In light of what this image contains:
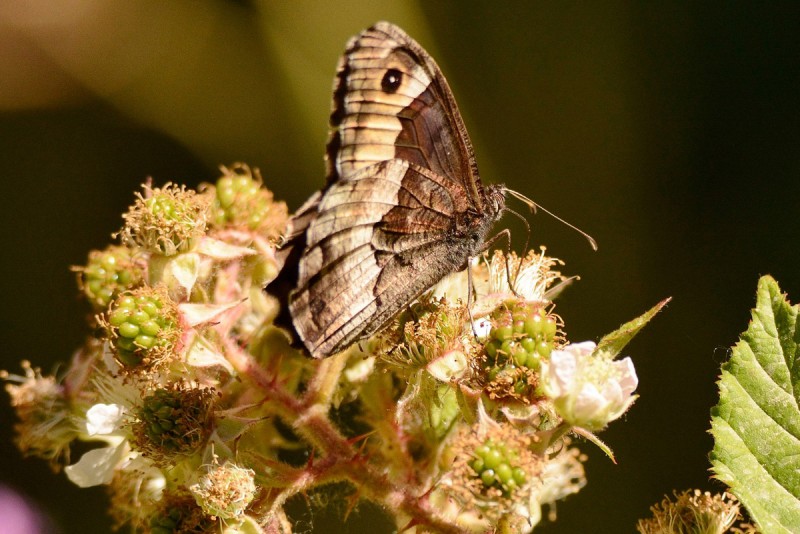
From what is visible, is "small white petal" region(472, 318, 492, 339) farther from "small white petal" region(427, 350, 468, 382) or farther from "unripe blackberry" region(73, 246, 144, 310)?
"unripe blackberry" region(73, 246, 144, 310)

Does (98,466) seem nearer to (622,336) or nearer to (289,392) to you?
(289,392)

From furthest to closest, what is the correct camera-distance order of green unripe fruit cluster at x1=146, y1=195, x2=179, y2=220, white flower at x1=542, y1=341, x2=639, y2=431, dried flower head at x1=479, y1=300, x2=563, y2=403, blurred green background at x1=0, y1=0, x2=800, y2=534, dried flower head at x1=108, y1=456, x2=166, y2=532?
blurred green background at x1=0, y1=0, x2=800, y2=534, green unripe fruit cluster at x1=146, y1=195, x2=179, y2=220, dried flower head at x1=108, y1=456, x2=166, y2=532, dried flower head at x1=479, y1=300, x2=563, y2=403, white flower at x1=542, y1=341, x2=639, y2=431

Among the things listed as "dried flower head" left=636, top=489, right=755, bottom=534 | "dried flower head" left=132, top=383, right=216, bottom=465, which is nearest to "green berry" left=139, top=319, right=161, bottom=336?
"dried flower head" left=132, top=383, right=216, bottom=465

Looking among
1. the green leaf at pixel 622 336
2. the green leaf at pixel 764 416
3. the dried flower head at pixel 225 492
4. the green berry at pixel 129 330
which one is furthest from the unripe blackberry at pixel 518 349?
the green berry at pixel 129 330

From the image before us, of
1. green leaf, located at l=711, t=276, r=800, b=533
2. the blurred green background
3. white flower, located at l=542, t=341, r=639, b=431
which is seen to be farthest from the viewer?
the blurred green background

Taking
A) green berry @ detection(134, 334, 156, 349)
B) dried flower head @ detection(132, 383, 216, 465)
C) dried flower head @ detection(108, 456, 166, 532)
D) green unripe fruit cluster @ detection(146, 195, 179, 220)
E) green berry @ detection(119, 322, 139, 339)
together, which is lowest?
dried flower head @ detection(108, 456, 166, 532)

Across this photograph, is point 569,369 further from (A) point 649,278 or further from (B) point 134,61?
(B) point 134,61

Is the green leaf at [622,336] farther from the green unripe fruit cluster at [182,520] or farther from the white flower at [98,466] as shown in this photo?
the white flower at [98,466]
